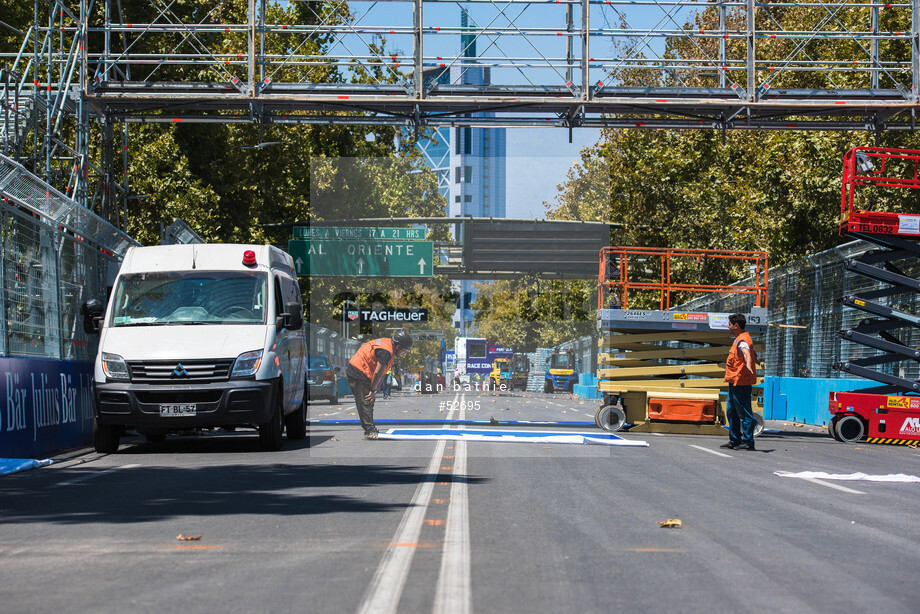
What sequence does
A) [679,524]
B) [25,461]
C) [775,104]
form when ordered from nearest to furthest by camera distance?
[679,524] < [25,461] < [775,104]

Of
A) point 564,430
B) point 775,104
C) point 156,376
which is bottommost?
point 564,430

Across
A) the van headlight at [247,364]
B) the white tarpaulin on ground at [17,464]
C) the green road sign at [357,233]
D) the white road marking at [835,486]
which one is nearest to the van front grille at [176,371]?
the van headlight at [247,364]

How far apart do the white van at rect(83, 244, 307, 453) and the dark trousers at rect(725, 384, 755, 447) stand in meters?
6.04

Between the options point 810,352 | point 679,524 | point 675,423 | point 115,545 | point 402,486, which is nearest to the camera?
point 115,545

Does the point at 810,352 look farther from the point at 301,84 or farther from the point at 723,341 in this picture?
the point at 301,84

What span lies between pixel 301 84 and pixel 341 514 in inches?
587

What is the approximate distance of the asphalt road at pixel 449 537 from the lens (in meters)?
5.35

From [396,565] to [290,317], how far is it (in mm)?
9004

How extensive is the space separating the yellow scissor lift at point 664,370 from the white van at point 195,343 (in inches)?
263

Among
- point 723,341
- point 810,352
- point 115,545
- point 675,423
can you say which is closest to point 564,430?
point 675,423

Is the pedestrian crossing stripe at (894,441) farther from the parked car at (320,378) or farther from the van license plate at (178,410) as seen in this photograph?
the parked car at (320,378)

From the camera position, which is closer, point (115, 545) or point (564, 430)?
point (115, 545)

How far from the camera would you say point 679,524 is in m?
7.75

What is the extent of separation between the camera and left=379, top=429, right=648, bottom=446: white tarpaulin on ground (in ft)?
53.5
